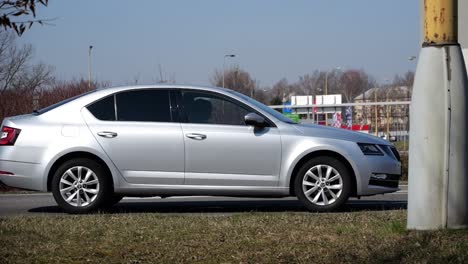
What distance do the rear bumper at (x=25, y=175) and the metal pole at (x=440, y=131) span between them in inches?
180

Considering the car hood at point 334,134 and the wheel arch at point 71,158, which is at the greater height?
the car hood at point 334,134

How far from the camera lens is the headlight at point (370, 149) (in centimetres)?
937

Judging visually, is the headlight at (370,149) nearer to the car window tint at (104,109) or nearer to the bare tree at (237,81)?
the car window tint at (104,109)

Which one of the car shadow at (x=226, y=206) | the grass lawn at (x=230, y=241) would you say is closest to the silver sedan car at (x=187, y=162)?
the car shadow at (x=226, y=206)

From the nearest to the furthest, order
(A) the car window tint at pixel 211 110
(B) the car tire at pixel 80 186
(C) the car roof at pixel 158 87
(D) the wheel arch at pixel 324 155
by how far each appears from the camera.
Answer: (B) the car tire at pixel 80 186 < (D) the wheel arch at pixel 324 155 < (A) the car window tint at pixel 211 110 < (C) the car roof at pixel 158 87

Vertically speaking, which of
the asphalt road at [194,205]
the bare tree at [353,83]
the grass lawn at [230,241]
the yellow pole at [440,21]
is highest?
the bare tree at [353,83]

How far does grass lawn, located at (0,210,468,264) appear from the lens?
5.78 meters

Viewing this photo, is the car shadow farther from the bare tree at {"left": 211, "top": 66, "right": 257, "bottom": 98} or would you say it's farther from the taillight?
the bare tree at {"left": 211, "top": 66, "right": 257, "bottom": 98}

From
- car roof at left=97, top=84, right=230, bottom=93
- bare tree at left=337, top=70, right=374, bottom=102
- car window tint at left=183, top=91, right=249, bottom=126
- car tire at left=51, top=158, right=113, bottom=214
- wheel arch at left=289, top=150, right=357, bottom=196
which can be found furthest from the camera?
bare tree at left=337, top=70, right=374, bottom=102

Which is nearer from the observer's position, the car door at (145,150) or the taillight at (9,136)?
the car door at (145,150)

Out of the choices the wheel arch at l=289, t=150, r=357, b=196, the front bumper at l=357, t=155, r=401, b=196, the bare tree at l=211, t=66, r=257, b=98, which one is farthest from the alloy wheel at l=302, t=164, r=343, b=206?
the bare tree at l=211, t=66, r=257, b=98

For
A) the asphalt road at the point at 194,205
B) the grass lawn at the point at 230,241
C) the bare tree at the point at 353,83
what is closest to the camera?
the grass lawn at the point at 230,241

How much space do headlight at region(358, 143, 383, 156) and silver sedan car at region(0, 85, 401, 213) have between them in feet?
0.11

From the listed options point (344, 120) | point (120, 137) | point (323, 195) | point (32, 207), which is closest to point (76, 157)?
point (120, 137)
